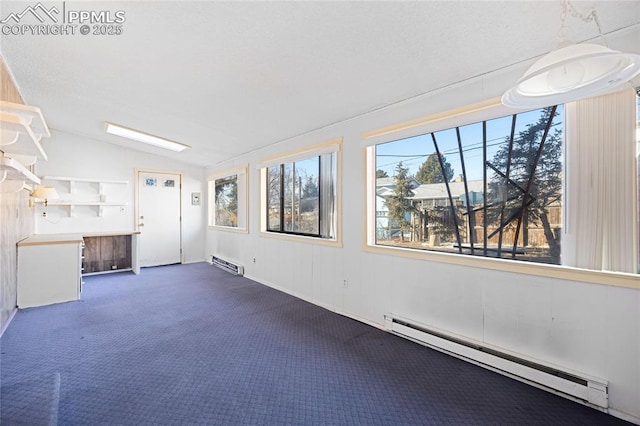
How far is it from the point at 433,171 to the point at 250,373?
8.15ft

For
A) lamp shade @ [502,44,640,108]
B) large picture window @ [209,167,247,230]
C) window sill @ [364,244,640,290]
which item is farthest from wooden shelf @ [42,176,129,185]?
lamp shade @ [502,44,640,108]

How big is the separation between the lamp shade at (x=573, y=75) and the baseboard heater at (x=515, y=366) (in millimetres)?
1858

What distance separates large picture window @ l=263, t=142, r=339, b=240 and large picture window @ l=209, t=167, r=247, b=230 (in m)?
0.79

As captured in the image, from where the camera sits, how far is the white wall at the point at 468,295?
6.10ft

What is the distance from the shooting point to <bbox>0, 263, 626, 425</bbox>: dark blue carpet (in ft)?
6.13

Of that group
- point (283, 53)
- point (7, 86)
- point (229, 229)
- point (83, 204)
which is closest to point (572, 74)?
point (283, 53)

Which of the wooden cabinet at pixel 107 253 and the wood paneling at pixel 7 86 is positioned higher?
the wood paneling at pixel 7 86

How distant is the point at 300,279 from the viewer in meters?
4.36

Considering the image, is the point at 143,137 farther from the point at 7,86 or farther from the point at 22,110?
the point at 22,110

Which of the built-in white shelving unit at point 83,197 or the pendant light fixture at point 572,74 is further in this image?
the built-in white shelving unit at point 83,197

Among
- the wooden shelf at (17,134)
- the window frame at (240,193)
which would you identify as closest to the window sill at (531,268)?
the wooden shelf at (17,134)

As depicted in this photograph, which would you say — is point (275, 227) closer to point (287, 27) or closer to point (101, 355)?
point (101, 355)

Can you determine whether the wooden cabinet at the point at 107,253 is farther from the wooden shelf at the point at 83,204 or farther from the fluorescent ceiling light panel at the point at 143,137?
the fluorescent ceiling light panel at the point at 143,137

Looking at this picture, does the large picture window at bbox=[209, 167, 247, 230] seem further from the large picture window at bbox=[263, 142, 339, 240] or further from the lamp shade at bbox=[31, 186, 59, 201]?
the lamp shade at bbox=[31, 186, 59, 201]
